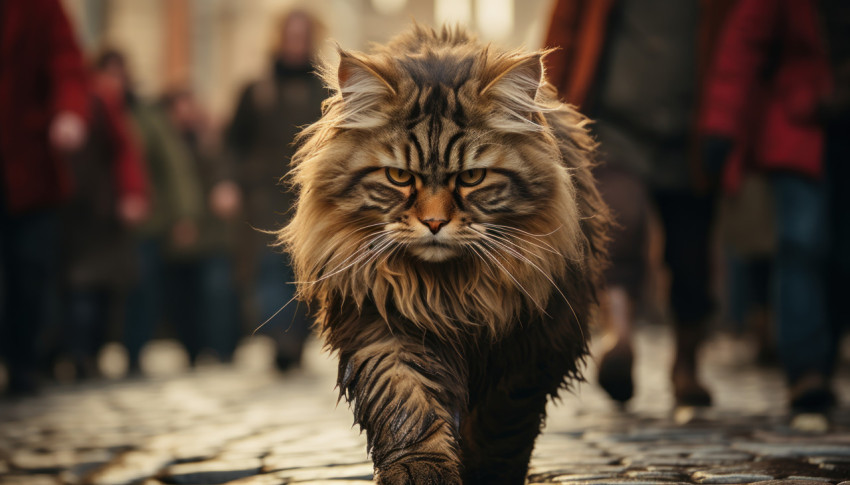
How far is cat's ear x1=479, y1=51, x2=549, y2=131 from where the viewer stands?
3.33m

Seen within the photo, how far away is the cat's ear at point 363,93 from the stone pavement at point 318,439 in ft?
3.80

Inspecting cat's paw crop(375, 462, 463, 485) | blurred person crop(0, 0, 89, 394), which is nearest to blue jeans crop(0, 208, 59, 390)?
blurred person crop(0, 0, 89, 394)

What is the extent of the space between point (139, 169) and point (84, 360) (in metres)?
1.56

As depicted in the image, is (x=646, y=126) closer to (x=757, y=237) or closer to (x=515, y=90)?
(x=515, y=90)

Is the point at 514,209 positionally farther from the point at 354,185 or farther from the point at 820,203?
the point at 820,203

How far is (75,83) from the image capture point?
7090 millimetres

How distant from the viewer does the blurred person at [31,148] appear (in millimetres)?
6855

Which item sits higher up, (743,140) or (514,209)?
(743,140)

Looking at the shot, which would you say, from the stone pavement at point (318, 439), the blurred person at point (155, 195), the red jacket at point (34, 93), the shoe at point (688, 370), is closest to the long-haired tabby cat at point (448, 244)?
the stone pavement at point (318, 439)

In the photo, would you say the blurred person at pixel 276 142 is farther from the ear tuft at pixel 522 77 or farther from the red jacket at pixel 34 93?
the ear tuft at pixel 522 77

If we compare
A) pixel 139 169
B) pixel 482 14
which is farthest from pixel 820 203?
pixel 482 14

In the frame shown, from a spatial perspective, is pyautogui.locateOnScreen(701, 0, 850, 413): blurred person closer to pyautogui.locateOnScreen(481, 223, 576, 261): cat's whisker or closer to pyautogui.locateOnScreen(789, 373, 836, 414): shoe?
pyautogui.locateOnScreen(789, 373, 836, 414): shoe

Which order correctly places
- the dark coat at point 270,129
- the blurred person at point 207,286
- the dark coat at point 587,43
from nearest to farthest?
the dark coat at point 587,43 → the dark coat at point 270,129 → the blurred person at point 207,286

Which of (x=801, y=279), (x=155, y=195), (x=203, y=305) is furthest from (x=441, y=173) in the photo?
(x=203, y=305)
